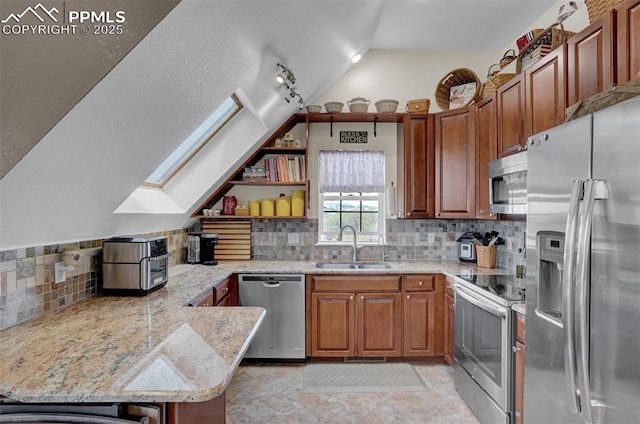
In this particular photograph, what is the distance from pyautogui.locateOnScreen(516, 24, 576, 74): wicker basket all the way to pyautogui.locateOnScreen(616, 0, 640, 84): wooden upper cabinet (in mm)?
551

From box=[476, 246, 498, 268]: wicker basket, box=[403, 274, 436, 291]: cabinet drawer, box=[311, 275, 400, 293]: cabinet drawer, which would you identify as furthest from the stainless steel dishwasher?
box=[476, 246, 498, 268]: wicker basket

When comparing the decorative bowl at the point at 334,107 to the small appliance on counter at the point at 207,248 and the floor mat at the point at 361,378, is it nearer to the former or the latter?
the small appliance on counter at the point at 207,248

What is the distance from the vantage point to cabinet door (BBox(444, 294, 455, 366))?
3041 mm

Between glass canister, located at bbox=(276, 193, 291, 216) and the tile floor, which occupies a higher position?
glass canister, located at bbox=(276, 193, 291, 216)

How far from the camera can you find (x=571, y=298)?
1229 mm

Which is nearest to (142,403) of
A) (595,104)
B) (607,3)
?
(595,104)

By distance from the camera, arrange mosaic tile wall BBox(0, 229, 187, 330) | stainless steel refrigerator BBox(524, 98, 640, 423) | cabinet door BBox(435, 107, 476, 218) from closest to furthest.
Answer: stainless steel refrigerator BBox(524, 98, 640, 423), mosaic tile wall BBox(0, 229, 187, 330), cabinet door BBox(435, 107, 476, 218)

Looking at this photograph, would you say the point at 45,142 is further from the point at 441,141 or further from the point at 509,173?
the point at 441,141

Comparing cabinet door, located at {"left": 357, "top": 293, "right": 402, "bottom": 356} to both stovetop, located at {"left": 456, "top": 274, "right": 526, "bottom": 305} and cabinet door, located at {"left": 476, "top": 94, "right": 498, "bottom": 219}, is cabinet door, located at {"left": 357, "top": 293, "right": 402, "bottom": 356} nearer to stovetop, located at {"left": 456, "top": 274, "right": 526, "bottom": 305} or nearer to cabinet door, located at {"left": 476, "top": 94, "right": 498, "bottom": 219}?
stovetop, located at {"left": 456, "top": 274, "right": 526, "bottom": 305}

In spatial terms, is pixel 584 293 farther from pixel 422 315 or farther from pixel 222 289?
pixel 222 289

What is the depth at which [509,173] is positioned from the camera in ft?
7.99

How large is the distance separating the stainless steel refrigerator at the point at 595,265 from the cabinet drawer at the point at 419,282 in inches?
68.1

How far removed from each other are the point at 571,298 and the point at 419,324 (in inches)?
83.5

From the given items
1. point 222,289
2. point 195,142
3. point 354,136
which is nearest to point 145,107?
point 195,142
